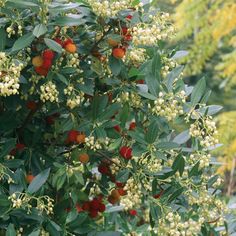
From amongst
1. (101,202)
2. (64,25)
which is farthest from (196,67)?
(64,25)

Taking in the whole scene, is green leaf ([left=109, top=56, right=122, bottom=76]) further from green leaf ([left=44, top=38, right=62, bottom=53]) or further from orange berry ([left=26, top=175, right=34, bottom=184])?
orange berry ([left=26, top=175, right=34, bottom=184])

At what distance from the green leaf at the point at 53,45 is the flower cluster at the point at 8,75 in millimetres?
88

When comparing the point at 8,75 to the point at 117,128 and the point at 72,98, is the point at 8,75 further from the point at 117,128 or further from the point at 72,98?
the point at 117,128

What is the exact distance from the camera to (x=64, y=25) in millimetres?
1566

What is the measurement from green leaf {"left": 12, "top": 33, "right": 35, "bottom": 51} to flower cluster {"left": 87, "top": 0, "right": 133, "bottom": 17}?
191mm

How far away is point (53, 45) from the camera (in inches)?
60.0

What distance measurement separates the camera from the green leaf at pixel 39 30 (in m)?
1.50

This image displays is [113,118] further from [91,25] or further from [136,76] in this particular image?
[91,25]

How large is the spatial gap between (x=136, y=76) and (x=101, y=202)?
519 millimetres

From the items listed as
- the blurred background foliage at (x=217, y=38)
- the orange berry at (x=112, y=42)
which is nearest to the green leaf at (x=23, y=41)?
the orange berry at (x=112, y=42)

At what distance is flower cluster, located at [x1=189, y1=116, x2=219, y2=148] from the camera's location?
1.65 meters

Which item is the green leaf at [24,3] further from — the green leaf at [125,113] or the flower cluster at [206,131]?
the flower cluster at [206,131]

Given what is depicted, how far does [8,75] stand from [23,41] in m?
0.11

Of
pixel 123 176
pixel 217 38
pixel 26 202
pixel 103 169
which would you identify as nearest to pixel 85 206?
pixel 103 169
